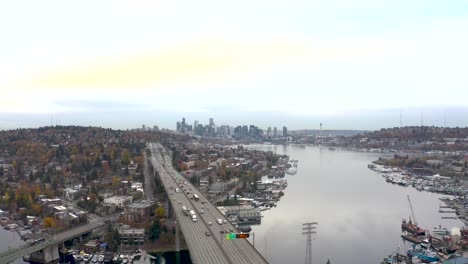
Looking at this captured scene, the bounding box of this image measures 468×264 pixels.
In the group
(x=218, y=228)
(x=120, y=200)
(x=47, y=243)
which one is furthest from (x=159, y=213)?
(x=218, y=228)

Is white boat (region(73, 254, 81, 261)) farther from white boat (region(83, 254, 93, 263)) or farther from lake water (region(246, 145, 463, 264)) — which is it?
lake water (region(246, 145, 463, 264))

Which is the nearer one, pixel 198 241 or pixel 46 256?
pixel 198 241

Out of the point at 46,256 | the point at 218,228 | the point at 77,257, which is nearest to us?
the point at 218,228

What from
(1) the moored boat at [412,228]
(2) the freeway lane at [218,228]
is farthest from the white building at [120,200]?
(1) the moored boat at [412,228]

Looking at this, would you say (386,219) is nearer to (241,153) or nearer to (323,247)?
(323,247)

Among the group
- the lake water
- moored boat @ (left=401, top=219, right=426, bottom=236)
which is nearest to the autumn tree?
the lake water

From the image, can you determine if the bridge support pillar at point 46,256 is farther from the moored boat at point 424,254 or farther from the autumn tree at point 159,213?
the moored boat at point 424,254

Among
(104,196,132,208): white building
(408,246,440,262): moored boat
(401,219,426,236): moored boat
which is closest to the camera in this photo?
(408,246,440,262): moored boat

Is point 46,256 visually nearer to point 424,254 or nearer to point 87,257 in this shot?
point 87,257

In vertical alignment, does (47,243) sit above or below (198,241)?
below

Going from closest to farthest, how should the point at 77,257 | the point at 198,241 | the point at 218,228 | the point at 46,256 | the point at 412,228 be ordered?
the point at 198,241 → the point at 218,228 → the point at 46,256 → the point at 77,257 → the point at 412,228
